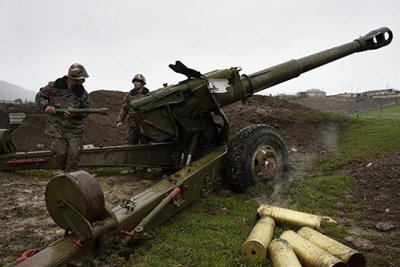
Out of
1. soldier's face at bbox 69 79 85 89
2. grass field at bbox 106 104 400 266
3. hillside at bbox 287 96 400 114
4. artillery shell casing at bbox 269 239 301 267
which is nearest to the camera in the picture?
artillery shell casing at bbox 269 239 301 267

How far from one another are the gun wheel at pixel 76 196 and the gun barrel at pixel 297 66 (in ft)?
10.8

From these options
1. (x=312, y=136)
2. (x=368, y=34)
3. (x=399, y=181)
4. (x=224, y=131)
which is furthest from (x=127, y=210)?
(x=312, y=136)

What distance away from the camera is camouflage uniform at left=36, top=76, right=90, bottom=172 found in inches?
249

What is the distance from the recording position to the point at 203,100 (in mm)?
6051

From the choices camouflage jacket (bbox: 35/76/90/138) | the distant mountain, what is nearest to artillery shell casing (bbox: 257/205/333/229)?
camouflage jacket (bbox: 35/76/90/138)

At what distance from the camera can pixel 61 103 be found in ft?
20.9

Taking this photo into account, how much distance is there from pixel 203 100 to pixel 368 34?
4.06 meters

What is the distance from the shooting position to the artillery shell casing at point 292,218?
461 cm

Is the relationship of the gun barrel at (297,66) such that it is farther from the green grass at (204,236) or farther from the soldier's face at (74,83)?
the soldier's face at (74,83)

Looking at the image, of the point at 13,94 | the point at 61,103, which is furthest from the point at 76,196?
the point at 13,94

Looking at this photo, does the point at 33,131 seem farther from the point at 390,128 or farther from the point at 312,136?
the point at 390,128

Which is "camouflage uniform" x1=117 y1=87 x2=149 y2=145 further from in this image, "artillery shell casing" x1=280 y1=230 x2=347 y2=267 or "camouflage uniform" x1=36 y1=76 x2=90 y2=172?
"artillery shell casing" x1=280 y1=230 x2=347 y2=267

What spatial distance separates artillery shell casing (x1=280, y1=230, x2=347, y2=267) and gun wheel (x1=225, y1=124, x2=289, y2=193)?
192 centimetres

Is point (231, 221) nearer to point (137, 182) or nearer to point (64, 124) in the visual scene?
point (137, 182)
